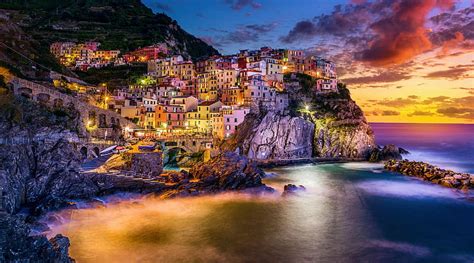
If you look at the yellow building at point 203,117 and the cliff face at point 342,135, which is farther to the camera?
the cliff face at point 342,135

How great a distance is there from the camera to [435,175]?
37.6m

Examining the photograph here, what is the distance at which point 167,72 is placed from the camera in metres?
68.1

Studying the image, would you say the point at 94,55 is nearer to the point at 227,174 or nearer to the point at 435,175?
the point at 227,174

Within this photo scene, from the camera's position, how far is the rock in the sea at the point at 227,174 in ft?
99.6

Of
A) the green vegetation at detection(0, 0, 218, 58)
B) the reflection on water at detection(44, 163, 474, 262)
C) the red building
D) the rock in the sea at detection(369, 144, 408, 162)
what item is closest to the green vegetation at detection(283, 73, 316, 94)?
the rock in the sea at detection(369, 144, 408, 162)

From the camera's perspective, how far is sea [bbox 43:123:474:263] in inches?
715

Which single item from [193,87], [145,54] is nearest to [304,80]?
[193,87]

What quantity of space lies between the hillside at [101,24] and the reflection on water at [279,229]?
63540 millimetres

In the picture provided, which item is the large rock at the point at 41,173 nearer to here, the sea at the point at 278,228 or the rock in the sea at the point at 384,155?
the sea at the point at 278,228

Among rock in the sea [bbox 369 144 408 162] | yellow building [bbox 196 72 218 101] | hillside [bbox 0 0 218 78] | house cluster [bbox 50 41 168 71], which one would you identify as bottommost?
rock in the sea [bbox 369 144 408 162]

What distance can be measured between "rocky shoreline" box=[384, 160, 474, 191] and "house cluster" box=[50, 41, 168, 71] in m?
51.5

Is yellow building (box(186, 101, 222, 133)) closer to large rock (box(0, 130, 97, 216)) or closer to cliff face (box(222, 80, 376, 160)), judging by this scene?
cliff face (box(222, 80, 376, 160))

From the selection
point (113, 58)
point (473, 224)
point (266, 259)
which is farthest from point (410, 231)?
point (113, 58)

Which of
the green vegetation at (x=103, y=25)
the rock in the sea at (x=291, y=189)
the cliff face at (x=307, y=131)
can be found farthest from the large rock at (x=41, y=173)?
the green vegetation at (x=103, y=25)
